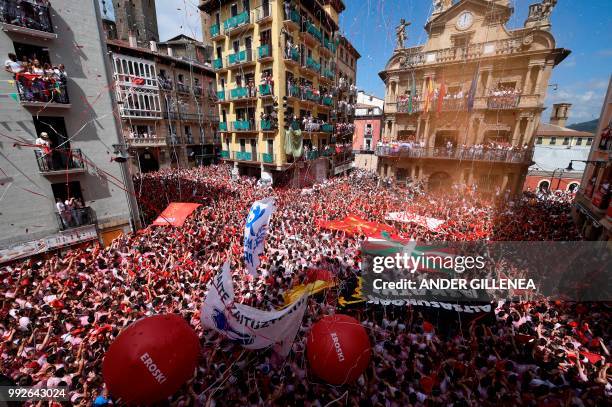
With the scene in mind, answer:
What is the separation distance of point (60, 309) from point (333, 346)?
8245 mm

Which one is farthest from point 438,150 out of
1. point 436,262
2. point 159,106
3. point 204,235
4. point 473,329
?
point 159,106

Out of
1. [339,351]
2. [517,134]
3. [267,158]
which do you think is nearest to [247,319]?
[339,351]

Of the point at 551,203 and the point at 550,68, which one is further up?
the point at 550,68

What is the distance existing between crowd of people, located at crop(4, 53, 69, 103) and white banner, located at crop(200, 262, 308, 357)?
1194cm

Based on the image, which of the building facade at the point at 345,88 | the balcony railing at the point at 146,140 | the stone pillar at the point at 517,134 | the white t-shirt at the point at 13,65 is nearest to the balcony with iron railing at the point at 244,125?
the balcony railing at the point at 146,140

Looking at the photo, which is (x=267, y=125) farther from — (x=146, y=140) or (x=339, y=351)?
(x=339, y=351)

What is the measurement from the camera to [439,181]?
23.9 metres

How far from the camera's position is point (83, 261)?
10.3 meters

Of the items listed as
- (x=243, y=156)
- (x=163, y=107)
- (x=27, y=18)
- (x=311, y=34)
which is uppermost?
(x=311, y=34)

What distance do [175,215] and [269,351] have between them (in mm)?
9667

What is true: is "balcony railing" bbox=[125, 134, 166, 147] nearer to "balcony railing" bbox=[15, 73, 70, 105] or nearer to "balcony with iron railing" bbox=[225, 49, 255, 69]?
"balcony with iron railing" bbox=[225, 49, 255, 69]

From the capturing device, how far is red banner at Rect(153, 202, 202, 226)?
1304 centimetres

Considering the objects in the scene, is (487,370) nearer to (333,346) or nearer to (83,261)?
(333,346)

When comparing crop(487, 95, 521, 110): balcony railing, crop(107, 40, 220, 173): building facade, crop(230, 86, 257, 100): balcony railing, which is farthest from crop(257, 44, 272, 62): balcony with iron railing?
crop(487, 95, 521, 110): balcony railing
